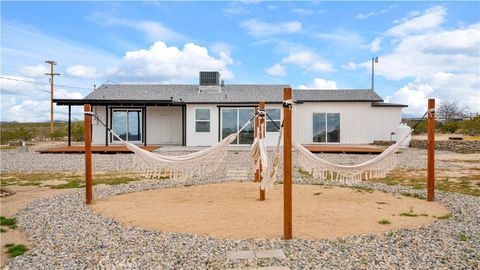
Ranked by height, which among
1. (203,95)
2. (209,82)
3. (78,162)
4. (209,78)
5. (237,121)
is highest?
(209,78)

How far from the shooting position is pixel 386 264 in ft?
11.3

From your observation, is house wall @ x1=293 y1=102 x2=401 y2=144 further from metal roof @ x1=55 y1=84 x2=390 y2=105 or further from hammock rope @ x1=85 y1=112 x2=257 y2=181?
hammock rope @ x1=85 y1=112 x2=257 y2=181

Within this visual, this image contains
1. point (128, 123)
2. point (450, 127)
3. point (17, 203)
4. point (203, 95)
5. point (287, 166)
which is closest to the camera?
point (287, 166)

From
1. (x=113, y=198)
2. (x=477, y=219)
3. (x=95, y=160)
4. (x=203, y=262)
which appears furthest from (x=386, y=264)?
(x=95, y=160)

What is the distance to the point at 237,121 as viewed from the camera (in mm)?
16422

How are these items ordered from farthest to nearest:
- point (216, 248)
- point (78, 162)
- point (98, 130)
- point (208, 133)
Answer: point (98, 130) → point (208, 133) → point (78, 162) → point (216, 248)

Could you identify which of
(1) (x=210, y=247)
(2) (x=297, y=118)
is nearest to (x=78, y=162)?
(1) (x=210, y=247)

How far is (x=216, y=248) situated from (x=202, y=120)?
509 inches

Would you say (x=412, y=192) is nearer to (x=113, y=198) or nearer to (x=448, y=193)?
(x=448, y=193)

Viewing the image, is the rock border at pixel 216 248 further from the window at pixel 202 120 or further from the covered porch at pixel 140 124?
the covered porch at pixel 140 124

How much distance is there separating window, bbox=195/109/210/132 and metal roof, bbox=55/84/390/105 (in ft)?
1.63

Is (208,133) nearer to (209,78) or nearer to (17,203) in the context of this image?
(209,78)

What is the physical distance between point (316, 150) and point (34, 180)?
9458 millimetres

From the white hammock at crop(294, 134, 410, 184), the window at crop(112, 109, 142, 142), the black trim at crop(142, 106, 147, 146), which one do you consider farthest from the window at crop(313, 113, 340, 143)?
the white hammock at crop(294, 134, 410, 184)
